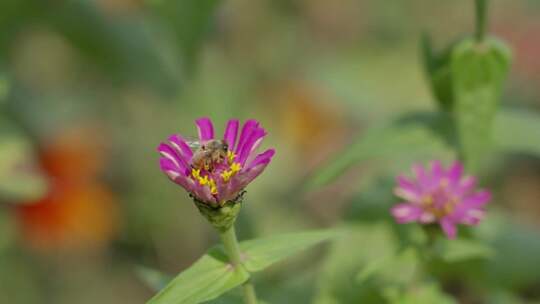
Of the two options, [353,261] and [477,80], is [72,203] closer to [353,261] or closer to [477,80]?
[353,261]

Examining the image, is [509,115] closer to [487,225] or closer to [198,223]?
[487,225]

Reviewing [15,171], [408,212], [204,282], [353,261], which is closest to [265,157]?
[204,282]

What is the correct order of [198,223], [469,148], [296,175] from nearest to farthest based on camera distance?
[469,148] < [198,223] < [296,175]

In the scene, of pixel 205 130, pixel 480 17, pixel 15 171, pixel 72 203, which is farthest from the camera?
pixel 72 203

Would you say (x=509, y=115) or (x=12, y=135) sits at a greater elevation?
(x=12, y=135)

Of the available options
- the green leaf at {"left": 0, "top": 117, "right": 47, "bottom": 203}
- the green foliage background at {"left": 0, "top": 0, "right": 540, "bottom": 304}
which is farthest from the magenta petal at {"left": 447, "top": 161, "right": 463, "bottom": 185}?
the green leaf at {"left": 0, "top": 117, "right": 47, "bottom": 203}

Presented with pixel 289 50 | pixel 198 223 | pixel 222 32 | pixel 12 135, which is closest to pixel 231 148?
pixel 12 135
